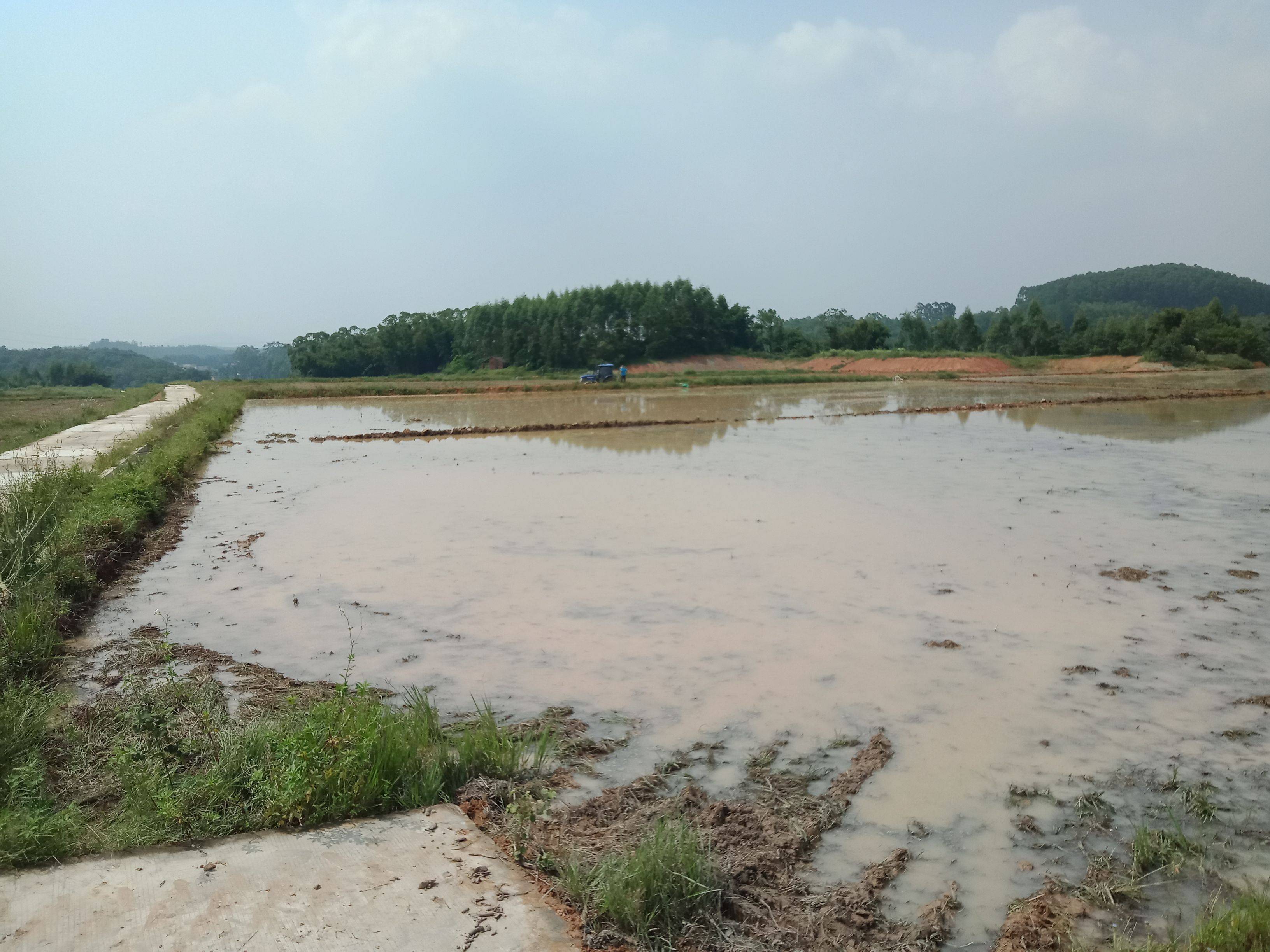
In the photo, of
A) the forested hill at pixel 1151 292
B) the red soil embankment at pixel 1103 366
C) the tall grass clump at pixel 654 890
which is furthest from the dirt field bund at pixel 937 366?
the forested hill at pixel 1151 292

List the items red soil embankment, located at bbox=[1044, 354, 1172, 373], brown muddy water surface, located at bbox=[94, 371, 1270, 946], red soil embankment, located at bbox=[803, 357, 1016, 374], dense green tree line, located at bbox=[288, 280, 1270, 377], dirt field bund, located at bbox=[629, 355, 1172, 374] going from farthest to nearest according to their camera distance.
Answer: dense green tree line, located at bbox=[288, 280, 1270, 377], red soil embankment, located at bbox=[803, 357, 1016, 374], dirt field bund, located at bbox=[629, 355, 1172, 374], red soil embankment, located at bbox=[1044, 354, 1172, 373], brown muddy water surface, located at bbox=[94, 371, 1270, 946]

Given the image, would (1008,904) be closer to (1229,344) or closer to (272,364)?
(1229,344)

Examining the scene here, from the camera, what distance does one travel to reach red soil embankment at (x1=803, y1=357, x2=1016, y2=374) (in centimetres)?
4878

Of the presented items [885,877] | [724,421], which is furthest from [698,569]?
[724,421]

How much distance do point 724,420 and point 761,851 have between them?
19.1 metres

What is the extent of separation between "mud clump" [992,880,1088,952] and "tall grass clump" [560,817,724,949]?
103cm

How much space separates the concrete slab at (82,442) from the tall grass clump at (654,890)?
27.9 ft

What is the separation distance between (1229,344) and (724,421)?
149 feet

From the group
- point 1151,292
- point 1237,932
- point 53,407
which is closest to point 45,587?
point 1237,932

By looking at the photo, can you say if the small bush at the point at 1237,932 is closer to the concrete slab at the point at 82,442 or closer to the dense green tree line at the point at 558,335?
the concrete slab at the point at 82,442

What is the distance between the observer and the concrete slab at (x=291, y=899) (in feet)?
9.27

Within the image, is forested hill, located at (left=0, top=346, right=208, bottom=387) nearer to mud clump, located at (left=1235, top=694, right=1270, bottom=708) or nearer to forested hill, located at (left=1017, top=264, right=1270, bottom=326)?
mud clump, located at (left=1235, top=694, right=1270, bottom=708)

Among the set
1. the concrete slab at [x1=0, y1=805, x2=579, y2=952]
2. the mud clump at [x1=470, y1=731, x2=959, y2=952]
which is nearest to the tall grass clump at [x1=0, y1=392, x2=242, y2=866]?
the concrete slab at [x1=0, y1=805, x2=579, y2=952]

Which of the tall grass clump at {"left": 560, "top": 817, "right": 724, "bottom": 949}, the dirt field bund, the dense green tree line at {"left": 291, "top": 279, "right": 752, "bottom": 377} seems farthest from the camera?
the dense green tree line at {"left": 291, "top": 279, "right": 752, "bottom": 377}
